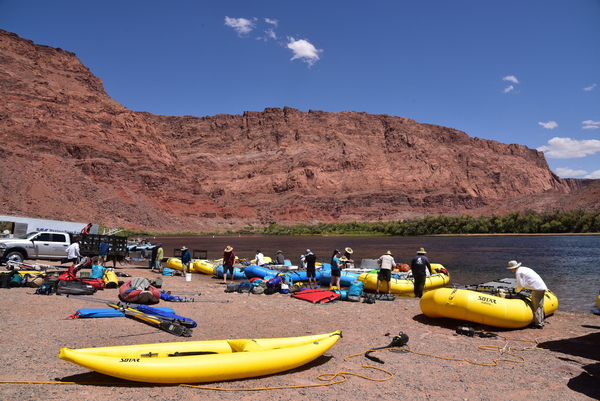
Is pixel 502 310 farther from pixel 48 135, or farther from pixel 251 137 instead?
pixel 251 137

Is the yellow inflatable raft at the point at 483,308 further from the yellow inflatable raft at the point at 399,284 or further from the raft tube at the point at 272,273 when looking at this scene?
the raft tube at the point at 272,273

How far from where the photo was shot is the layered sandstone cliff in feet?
250

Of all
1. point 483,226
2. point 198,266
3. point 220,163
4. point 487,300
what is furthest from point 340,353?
point 220,163

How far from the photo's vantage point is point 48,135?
81562 mm

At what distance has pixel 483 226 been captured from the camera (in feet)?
283

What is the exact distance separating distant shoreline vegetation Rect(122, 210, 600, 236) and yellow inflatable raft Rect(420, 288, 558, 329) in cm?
6797

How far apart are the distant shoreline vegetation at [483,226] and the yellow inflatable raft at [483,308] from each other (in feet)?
223

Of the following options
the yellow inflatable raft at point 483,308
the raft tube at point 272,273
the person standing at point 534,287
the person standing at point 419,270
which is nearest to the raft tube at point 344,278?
the raft tube at point 272,273

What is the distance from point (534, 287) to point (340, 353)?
16.8 feet

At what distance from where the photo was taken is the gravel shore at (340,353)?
5.41m

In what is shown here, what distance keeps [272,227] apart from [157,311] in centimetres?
9869

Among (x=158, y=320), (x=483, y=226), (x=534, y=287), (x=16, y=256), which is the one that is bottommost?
(x=158, y=320)

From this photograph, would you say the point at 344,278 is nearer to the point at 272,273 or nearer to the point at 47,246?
the point at 272,273

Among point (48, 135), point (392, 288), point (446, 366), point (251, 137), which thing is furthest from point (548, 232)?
point (251, 137)
